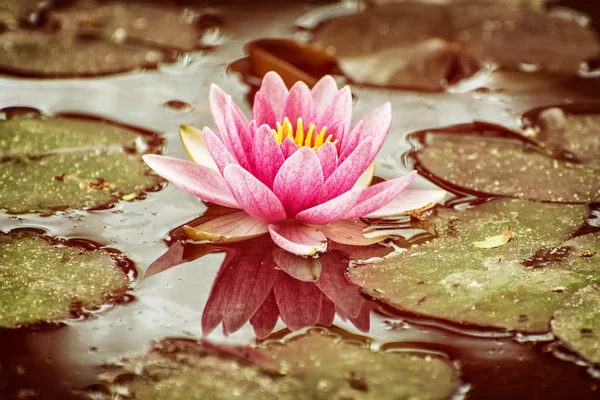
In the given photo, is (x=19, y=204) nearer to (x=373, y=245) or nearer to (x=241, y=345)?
(x=241, y=345)

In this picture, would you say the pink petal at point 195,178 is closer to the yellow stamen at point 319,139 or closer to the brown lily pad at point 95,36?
the yellow stamen at point 319,139

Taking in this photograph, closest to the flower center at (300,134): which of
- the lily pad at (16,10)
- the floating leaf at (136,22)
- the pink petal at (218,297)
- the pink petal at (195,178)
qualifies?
the pink petal at (195,178)

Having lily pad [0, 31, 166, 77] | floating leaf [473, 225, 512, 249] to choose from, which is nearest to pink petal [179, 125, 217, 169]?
floating leaf [473, 225, 512, 249]

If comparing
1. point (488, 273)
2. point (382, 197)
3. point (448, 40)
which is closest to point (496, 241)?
point (488, 273)

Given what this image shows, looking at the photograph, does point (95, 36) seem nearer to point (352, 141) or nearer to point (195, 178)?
point (195, 178)

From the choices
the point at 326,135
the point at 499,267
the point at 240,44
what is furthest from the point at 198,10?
the point at 499,267

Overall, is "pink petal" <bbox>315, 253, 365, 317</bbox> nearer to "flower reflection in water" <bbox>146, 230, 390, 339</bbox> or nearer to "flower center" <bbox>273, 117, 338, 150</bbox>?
"flower reflection in water" <bbox>146, 230, 390, 339</bbox>

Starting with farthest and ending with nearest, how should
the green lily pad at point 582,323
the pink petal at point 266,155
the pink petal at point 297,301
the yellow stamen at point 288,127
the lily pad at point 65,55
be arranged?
the lily pad at point 65,55
the yellow stamen at point 288,127
the pink petal at point 266,155
the pink petal at point 297,301
the green lily pad at point 582,323
